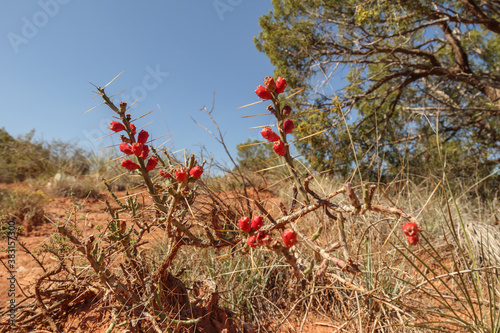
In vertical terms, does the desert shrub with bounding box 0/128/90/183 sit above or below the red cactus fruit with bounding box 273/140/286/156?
above

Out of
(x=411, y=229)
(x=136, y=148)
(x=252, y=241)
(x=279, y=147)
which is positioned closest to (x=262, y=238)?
(x=252, y=241)

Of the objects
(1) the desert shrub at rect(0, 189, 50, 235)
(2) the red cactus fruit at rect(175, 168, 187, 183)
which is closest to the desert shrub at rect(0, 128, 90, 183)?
(1) the desert shrub at rect(0, 189, 50, 235)

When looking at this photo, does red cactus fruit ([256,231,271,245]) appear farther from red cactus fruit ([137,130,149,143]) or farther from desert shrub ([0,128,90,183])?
desert shrub ([0,128,90,183])

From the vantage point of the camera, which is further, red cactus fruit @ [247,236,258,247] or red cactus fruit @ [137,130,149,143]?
red cactus fruit @ [137,130,149,143]

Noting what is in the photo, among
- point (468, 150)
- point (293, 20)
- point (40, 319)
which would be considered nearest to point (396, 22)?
point (293, 20)

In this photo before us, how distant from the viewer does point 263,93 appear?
1057 mm

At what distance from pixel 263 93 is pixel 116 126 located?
0.65 m

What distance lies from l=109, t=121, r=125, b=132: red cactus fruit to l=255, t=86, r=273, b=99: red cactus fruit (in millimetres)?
616

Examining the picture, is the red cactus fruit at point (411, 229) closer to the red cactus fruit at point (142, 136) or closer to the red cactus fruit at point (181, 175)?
the red cactus fruit at point (181, 175)

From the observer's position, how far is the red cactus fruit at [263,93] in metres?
1.05

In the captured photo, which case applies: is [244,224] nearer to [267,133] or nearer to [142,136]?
[267,133]

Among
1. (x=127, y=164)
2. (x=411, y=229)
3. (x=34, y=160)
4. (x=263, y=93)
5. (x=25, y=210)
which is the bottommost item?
(x=411, y=229)

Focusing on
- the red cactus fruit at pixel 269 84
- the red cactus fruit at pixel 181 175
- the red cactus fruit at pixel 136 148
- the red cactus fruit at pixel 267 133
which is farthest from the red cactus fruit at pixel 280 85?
the red cactus fruit at pixel 136 148

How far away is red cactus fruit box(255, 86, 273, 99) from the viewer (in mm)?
1046
